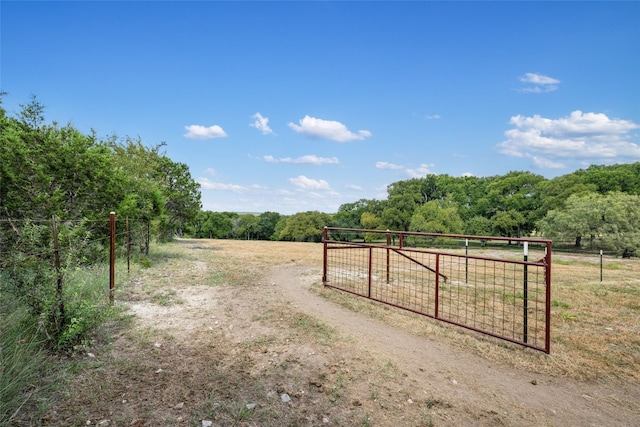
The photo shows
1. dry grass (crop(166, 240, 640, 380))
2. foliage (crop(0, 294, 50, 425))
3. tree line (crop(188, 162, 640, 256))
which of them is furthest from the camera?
tree line (crop(188, 162, 640, 256))

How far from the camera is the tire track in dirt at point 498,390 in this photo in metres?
2.94

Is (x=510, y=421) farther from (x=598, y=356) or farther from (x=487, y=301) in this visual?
(x=487, y=301)

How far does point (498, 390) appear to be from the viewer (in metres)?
3.38

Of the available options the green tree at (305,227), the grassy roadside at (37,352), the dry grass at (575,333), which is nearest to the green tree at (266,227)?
the green tree at (305,227)

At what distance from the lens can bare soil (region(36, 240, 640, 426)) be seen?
2.83 metres

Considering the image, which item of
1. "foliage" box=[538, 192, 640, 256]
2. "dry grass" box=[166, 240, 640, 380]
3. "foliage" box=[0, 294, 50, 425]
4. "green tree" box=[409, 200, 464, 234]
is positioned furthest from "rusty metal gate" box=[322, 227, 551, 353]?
"green tree" box=[409, 200, 464, 234]

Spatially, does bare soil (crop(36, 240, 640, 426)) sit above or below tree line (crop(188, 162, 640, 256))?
below

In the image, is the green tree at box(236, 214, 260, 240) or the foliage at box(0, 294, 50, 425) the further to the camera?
the green tree at box(236, 214, 260, 240)

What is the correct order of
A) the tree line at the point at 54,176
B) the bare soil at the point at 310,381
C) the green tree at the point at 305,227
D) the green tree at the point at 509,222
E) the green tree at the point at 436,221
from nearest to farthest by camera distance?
the bare soil at the point at 310,381 → the tree line at the point at 54,176 → the green tree at the point at 436,221 → the green tree at the point at 509,222 → the green tree at the point at 305,227

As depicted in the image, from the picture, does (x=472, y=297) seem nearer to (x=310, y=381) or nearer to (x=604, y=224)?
(x=310, y=381)

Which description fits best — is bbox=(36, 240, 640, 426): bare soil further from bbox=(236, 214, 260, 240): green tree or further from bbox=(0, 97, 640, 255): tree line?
bbox=(236, 214, 260, 240): green tree

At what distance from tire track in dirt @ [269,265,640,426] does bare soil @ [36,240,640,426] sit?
1cm

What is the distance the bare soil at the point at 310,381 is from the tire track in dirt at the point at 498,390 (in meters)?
0.01

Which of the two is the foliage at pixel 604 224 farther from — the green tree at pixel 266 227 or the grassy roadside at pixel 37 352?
the green tree at pixel 266 227
